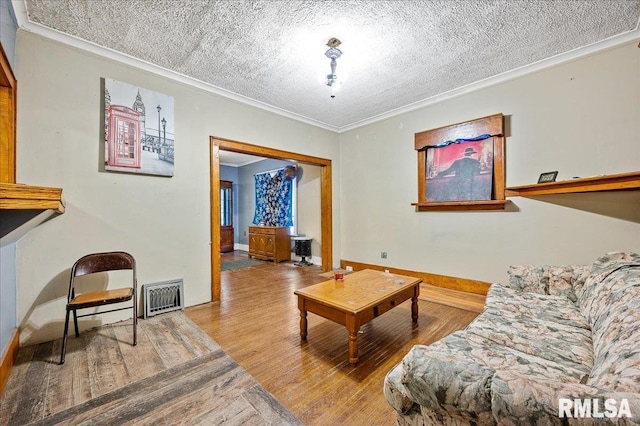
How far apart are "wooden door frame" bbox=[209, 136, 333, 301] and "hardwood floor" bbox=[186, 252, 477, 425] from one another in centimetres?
60

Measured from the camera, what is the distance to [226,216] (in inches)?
313

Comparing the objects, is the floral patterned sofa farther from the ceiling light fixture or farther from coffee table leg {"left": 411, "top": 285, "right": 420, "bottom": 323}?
the ceiling light fixture

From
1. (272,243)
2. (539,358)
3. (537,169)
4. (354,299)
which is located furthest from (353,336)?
(272,243)

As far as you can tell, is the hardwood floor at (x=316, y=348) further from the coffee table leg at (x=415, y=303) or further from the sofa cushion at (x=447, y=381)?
the sofa cushion at (x=447, y=381)

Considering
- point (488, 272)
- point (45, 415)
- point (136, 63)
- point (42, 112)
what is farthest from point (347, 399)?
point (136, 63)

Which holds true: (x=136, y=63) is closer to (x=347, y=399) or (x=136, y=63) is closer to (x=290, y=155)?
(x=290, y=155)

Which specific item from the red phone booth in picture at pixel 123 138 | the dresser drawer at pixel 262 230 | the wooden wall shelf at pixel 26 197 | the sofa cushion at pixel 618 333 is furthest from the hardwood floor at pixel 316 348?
the dresser drawer at pixel 262 230

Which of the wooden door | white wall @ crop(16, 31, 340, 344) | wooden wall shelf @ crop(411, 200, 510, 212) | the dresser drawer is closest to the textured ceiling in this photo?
white wall @ crop(16, 31, 340, 344)

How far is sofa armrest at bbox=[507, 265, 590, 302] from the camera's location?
7.01ft

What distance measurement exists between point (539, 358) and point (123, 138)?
3840 millimetres

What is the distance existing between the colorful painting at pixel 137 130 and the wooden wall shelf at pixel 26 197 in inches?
55.8

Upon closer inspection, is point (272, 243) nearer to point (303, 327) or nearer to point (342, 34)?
point (303, 327)

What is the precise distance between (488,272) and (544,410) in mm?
3143

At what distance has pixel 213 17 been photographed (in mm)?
2188
